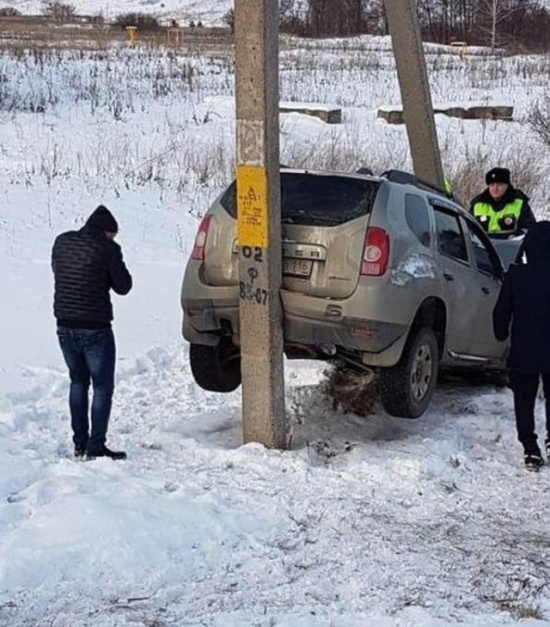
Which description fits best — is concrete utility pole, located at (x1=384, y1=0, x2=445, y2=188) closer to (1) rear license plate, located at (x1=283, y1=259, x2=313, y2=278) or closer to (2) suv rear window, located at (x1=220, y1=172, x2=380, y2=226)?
(2) suv rear window, located at (x1=220, y1=172, x2=380, y2=226)

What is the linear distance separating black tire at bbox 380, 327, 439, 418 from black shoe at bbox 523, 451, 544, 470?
2.72 ft

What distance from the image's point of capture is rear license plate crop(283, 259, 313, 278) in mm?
6477

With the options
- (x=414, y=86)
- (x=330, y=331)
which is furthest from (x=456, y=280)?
(x=414, y=86)

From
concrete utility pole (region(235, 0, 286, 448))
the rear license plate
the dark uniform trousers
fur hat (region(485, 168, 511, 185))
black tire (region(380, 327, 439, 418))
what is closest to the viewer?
concrete utility pole (region(235, 0, 286, 448))

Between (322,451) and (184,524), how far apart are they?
1800mm

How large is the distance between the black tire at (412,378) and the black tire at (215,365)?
1224mm

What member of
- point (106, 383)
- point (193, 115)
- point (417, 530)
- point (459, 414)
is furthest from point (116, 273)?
point (193, 115)

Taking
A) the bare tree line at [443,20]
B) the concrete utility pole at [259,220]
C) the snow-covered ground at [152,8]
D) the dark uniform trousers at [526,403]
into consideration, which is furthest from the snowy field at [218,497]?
the snow-covered ground at [152,8]

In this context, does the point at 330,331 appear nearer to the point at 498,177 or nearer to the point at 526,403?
the point at 526,403

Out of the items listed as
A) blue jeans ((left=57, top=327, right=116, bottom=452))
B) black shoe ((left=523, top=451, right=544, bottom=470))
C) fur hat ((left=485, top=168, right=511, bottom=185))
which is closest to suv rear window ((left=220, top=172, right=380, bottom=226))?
blue jeans ((left=57, top=327, right=116, bottom=452))

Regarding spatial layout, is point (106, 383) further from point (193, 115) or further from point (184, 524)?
point (193, 115)

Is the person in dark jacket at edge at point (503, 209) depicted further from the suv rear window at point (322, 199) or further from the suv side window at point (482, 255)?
the suv rear window at point (322, 199)

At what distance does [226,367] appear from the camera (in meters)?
7.42

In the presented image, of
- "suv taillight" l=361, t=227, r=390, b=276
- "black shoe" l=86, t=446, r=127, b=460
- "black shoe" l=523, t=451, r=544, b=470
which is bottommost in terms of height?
"black shoe" l=523, t=451, r=544, b=470
